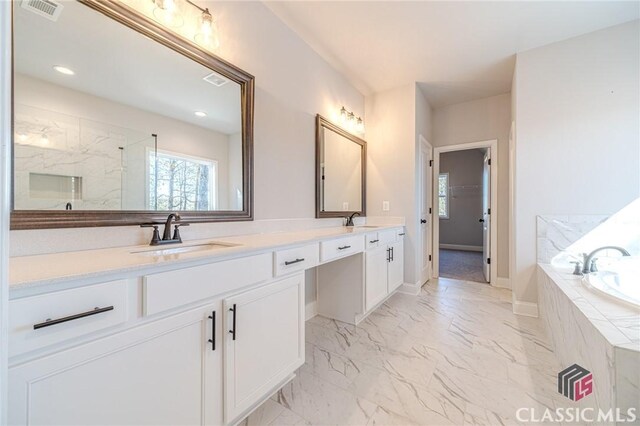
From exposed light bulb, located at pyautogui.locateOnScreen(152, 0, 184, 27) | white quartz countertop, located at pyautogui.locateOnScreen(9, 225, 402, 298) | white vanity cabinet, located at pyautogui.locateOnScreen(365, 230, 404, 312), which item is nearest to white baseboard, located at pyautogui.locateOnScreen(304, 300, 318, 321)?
white vanity cabinet, located at pyautogui.locateOnScreen(365, 230, 404, 312)

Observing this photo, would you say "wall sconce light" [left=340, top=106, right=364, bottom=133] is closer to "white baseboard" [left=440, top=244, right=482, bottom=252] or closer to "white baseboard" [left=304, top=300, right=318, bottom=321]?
"white baseboard" [left=304, top=300, right=318, bottom=321]

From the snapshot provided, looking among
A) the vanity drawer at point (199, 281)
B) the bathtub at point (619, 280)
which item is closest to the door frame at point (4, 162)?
the vanity drawer at point (199, 281)

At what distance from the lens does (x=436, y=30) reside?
2240 millimetres

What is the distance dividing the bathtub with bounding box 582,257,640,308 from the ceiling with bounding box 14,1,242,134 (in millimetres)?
2446

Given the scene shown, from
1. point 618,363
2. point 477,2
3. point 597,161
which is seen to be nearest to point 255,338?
point 618,363

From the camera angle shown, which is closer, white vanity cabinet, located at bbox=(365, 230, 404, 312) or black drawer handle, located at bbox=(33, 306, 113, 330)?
black drawer handle, located at bbox=(33, 306, 113, 330)

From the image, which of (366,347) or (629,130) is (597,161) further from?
(366,347)

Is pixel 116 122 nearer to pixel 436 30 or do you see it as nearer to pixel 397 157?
pixel 436 30

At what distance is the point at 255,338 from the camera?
1.22 meters

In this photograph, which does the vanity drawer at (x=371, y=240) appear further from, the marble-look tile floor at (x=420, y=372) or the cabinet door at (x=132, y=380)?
the cabinet door at (x=132, y=380)

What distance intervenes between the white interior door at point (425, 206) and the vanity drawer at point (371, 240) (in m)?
1.19

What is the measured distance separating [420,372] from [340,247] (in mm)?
945

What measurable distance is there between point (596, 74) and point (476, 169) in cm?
427

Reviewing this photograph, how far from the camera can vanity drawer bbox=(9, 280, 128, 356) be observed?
627 mm
